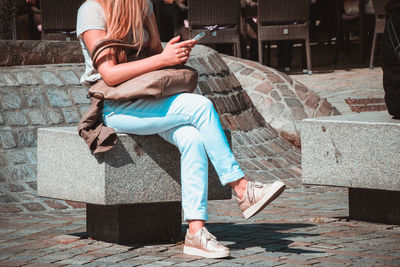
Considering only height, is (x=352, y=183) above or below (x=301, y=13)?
below

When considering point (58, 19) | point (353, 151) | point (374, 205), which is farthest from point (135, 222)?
point (58, 19)

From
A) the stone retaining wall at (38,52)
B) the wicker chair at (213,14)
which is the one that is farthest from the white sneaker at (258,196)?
the wicker chair at (213,14)

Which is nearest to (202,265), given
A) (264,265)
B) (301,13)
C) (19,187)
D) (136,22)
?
(264,265)

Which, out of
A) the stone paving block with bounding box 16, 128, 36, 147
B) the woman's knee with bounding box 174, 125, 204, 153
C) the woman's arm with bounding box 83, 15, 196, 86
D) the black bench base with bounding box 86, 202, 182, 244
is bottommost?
the black bench base with bounding box 86, 202, 182, 244

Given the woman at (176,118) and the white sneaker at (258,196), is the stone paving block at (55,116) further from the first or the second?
the white sneaker at (258,196)

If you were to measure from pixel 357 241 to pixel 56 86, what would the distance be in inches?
121

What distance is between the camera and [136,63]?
4.40 metres

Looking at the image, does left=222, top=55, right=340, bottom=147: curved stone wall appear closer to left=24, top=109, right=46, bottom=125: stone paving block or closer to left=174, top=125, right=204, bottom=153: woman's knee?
left=24, top=109, right=46, bottom=125: stone paving block

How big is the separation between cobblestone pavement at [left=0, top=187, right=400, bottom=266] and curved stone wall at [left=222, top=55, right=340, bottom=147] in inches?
109

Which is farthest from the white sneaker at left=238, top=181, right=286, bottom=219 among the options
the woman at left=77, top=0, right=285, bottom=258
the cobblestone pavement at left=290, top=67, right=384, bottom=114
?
the cobblestone pavement at left=290, top=67, right=384, bottom=114

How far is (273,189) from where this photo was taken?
4.26 m

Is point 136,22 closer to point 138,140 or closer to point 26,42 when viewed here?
point 138,140

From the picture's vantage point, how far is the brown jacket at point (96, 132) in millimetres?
4359

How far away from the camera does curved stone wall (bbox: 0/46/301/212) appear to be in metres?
6.28
